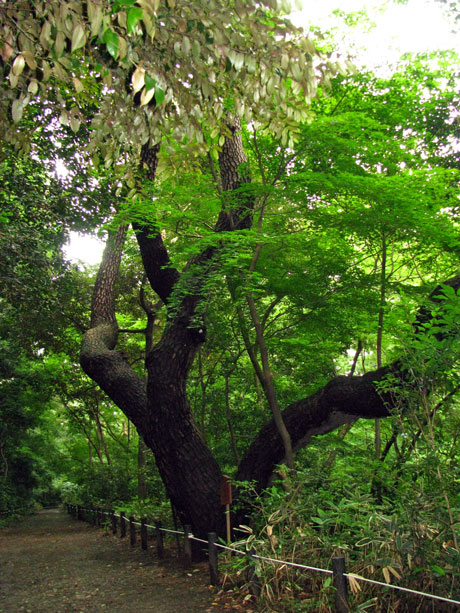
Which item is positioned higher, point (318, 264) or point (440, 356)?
point (318, 264)

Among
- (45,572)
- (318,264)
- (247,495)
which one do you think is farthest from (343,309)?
(45,572)

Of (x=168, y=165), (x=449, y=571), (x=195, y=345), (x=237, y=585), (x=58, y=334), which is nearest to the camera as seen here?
(x=449, y=571)

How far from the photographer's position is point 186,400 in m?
8.55

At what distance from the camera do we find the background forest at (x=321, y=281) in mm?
4520

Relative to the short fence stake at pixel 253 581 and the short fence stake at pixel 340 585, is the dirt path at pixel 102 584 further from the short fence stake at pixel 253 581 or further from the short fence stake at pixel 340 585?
the short fence stake at pixel 340 585

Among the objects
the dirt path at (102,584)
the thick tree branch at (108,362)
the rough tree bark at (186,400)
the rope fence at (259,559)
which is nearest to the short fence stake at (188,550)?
the rope fence at (259,559)

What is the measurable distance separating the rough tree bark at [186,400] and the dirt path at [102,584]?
1044mm

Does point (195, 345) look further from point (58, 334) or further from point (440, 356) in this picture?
point (58, 334)

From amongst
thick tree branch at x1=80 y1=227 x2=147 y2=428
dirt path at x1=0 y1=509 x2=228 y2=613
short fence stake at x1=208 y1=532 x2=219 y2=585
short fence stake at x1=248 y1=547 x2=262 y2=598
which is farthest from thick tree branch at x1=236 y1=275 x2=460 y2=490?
thick tree branch at x1=80 y1=227 x2=147 y2=428

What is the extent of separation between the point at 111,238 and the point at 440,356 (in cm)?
830

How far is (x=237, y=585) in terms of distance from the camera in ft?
20.7

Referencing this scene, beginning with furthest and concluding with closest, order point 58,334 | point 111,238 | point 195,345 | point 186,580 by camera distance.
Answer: point 58,334 → point 111,238 → point 195,345 → point 186,580

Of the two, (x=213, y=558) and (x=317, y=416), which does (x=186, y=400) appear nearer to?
(x=317, y=416)

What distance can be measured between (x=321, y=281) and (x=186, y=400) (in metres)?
3.00
